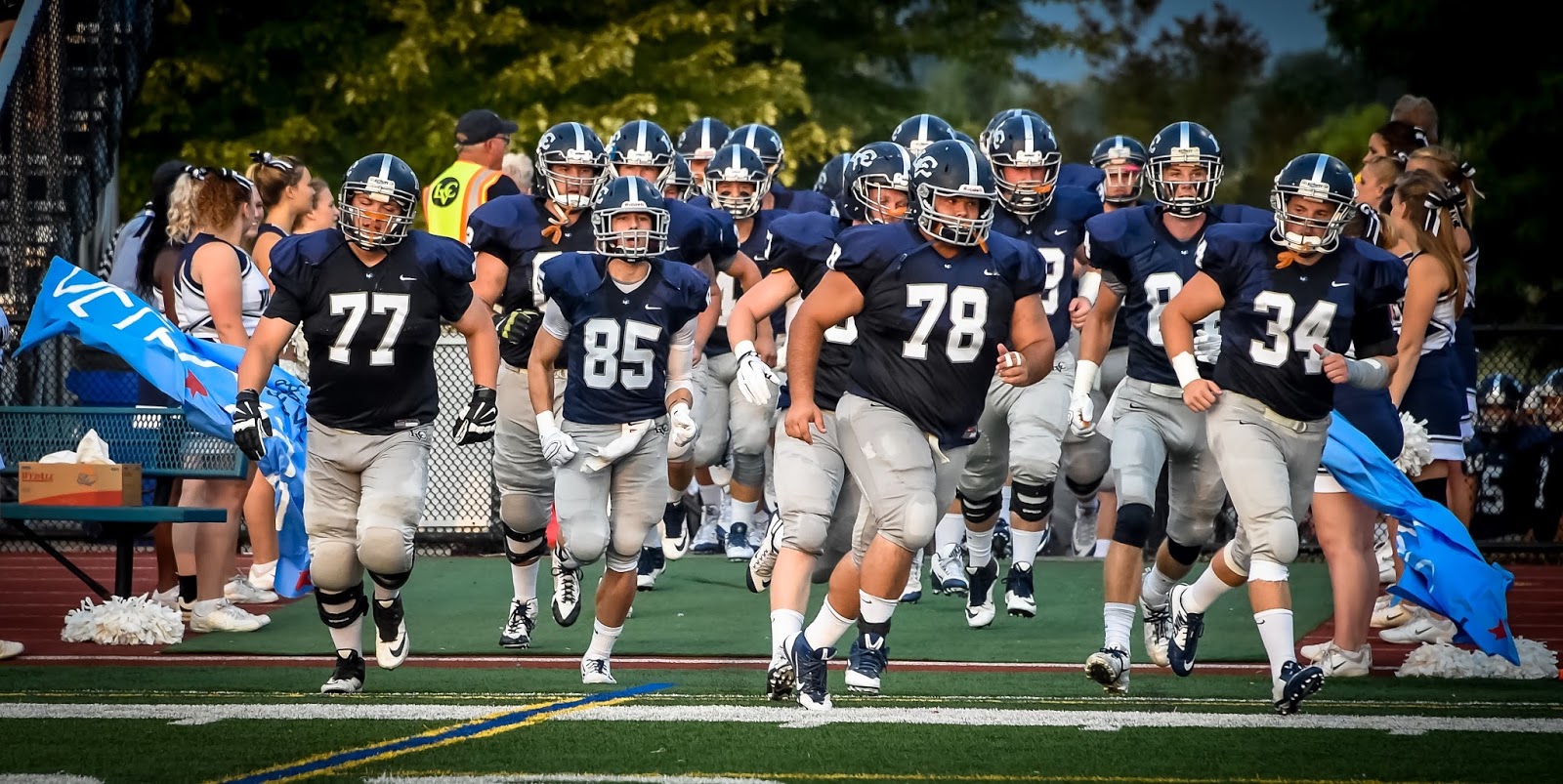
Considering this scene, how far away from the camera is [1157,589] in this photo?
308 inches

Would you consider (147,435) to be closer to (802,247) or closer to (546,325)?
(546,325)

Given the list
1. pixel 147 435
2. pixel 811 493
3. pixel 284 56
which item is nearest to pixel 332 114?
pixel 284 56

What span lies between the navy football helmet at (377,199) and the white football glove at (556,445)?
0.95 metres

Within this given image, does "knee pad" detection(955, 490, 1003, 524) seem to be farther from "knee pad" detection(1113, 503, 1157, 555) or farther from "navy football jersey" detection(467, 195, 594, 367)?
"navy football jersey" detection(467, 195, 594, 367)

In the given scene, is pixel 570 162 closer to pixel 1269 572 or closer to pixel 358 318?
pixel 358 318

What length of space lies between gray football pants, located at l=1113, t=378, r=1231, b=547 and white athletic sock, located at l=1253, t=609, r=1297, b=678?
697 millimetres

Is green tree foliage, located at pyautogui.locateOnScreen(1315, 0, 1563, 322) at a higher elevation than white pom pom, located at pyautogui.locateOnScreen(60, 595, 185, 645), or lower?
Result: higher

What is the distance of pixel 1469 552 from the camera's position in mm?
7656

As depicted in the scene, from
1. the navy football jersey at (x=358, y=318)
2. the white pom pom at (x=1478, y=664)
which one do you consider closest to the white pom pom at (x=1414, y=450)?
the white pom pom at (x=1478, y=664)

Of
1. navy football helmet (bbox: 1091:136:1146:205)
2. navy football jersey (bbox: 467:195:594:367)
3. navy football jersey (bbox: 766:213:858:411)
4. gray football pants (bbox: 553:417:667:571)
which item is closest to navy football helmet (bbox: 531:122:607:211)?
navy football jersey (bbox: 467:195:594:367)

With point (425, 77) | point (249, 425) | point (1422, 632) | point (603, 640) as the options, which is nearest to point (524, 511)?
point (603, 640)

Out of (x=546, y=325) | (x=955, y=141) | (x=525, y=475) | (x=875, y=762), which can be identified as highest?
(x=955, y=141)

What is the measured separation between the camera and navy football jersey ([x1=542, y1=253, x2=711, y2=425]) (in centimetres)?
777

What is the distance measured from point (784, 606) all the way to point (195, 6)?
43.5 feet
